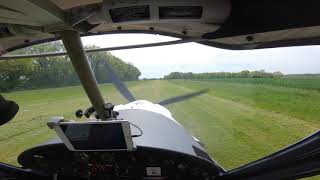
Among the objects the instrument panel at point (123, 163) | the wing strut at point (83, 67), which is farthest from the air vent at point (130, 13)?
the instrument panel at point (123, 163)

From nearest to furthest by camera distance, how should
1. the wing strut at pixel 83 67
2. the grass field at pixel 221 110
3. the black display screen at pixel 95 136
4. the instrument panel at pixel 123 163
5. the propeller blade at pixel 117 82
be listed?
the black display screen at pixel 95 136, the instrument panel at pixel 123 163, the wing strut at pixel 83 67, the grass field at pixel 221 110, the propeller blade at pixel 117 82

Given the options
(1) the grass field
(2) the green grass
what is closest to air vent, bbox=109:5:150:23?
(1) the grass field

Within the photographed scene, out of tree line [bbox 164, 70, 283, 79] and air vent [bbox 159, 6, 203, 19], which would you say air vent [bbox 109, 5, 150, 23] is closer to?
air vent [bbox 159, 6, 203, 19]

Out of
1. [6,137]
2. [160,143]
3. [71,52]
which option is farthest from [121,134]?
[6,137]

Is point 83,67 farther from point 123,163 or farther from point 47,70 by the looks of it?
point 123,163

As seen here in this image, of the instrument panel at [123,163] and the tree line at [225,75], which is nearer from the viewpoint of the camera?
the instrument panel at [123,163]

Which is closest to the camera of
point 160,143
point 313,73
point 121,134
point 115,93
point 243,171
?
point 121,134

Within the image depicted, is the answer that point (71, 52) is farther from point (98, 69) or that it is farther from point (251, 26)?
point (251, 26)

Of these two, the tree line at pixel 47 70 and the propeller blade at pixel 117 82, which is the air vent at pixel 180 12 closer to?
the tree line at pixel 47 70
